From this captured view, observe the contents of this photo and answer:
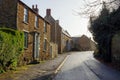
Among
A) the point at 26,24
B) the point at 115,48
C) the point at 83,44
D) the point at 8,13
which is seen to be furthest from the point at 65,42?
the point at 8,13

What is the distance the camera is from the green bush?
62.9ft

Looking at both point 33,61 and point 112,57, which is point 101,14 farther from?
point 33,61

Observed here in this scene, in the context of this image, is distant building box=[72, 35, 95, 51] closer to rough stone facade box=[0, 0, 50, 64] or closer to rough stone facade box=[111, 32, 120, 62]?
rough stone facade box=[0, 0, 50, 64]

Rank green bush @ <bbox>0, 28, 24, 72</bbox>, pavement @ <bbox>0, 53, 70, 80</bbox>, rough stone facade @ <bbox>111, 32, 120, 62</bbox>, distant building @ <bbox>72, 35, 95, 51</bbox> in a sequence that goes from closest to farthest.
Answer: pavement @ <bbox>0, 53, 70, 80</bbox>, green bush @ <bbox>0, 28, 24, 72</bbox>, rough stone facade @ <bbox>111, 32, 120, 62</bbox>, distant building @ <bbox>72, 35, 95, 51</bbox>

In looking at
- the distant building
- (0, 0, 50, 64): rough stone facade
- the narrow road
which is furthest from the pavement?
the distant building

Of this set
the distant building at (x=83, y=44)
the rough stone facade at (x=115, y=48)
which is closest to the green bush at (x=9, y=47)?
the rough stone facade at (x=115, y=48)

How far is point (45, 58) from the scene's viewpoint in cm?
3991

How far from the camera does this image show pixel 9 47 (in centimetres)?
2052

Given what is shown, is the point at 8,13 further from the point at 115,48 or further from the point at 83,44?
the point at 83,44

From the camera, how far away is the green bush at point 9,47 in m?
19.2

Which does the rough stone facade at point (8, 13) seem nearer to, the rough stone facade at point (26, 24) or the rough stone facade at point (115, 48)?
the rough stone facade at point (26, 24)

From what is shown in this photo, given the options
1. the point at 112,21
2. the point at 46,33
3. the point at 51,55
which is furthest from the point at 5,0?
the point at 51,55

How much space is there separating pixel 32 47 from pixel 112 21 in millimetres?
10067

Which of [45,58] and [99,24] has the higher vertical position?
[99,24]
